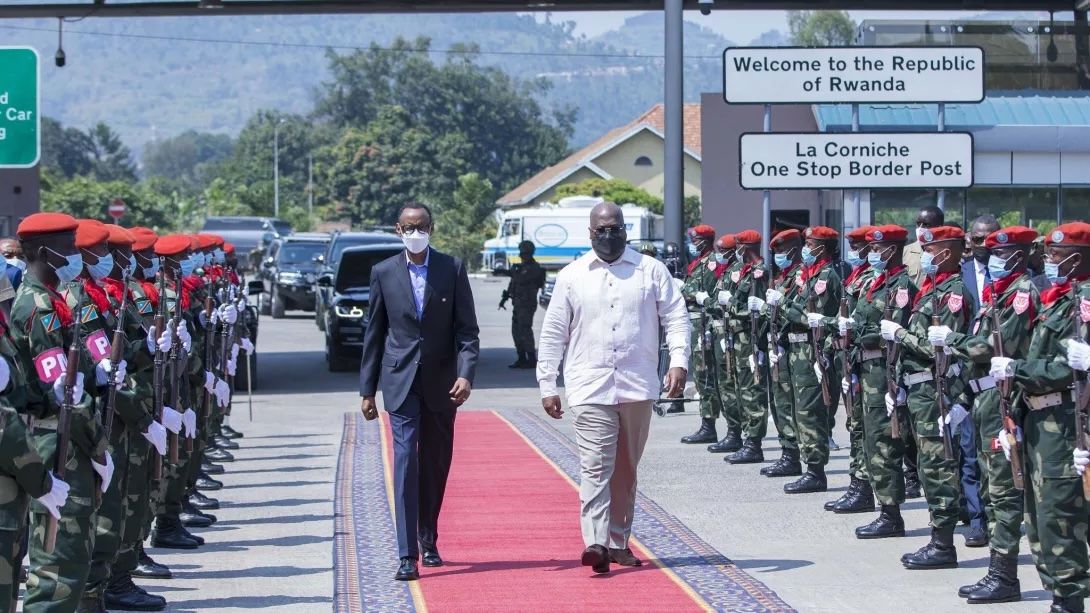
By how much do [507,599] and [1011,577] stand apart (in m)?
2.68

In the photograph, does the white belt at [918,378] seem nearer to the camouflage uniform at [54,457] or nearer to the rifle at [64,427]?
the camouflage uniform at [54,457]

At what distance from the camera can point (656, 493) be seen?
42.8ft

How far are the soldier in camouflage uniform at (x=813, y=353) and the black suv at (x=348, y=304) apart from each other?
12.7 metres

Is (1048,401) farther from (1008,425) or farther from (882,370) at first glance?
(882,370)

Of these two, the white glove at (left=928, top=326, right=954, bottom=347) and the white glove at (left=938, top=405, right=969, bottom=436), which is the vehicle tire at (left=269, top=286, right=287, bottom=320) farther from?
the white glove at (left=928, top=326, right=954, bottom=347)

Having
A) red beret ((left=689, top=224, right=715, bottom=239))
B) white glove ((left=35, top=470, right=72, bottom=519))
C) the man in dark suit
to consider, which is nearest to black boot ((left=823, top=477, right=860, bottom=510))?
the man in dark suit

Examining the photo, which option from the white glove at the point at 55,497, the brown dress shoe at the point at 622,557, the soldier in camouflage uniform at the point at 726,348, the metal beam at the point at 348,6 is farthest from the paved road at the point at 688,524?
the metal beam at the point at 348,6

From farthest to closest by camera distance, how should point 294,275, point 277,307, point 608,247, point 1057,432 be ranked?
point 277,307
point 294,275
point 608,247
point 1057,432

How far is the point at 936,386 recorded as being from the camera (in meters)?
9.93

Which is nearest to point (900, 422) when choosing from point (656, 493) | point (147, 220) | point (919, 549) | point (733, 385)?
point (919, 549)

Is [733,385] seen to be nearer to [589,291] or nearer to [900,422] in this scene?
[900,422]

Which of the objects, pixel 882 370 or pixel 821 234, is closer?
pixel 882 370

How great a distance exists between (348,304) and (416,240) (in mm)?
15419

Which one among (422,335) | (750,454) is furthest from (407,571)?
(750,454)
